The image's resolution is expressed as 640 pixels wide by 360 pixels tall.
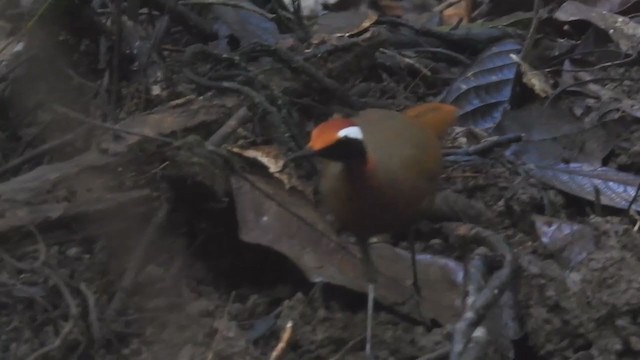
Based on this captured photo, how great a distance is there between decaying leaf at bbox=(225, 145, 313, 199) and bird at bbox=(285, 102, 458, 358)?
0.12 m

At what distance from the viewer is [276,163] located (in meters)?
2.20

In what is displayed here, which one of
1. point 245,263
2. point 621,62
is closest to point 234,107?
point 245,263

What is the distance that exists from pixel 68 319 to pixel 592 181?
4.04 feet

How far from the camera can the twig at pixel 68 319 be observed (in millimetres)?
1788

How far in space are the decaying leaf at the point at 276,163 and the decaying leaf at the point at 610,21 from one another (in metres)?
1.25

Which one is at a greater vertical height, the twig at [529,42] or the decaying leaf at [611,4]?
the twig at [529,42]

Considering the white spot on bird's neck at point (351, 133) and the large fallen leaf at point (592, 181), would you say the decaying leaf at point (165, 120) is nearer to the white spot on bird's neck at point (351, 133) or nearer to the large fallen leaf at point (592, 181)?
the white spot on bird's neck at point (351, 133)

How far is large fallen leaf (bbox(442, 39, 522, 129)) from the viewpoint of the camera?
2.87 m

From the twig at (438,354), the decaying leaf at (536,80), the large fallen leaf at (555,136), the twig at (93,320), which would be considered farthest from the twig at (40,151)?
the decaying leaf at (536,80)

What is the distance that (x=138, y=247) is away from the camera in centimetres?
205

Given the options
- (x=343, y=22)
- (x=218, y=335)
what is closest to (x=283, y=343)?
(x=218, y=335)

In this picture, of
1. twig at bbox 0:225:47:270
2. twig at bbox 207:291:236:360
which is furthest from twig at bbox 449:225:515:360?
twig at bbox 0:225:47:270

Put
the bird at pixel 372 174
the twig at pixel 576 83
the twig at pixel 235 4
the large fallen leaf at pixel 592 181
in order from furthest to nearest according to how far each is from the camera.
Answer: the twig at pixel 235 4 < the twig at pixel 576 83 < the large fallen leaf at pixel 592 181 < the bird at pixel 372 174

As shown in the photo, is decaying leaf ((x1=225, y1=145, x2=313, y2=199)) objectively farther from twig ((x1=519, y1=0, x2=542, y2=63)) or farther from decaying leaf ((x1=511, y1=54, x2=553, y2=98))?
twig ((x1=519, y1=0, x2=542, y2=63))
